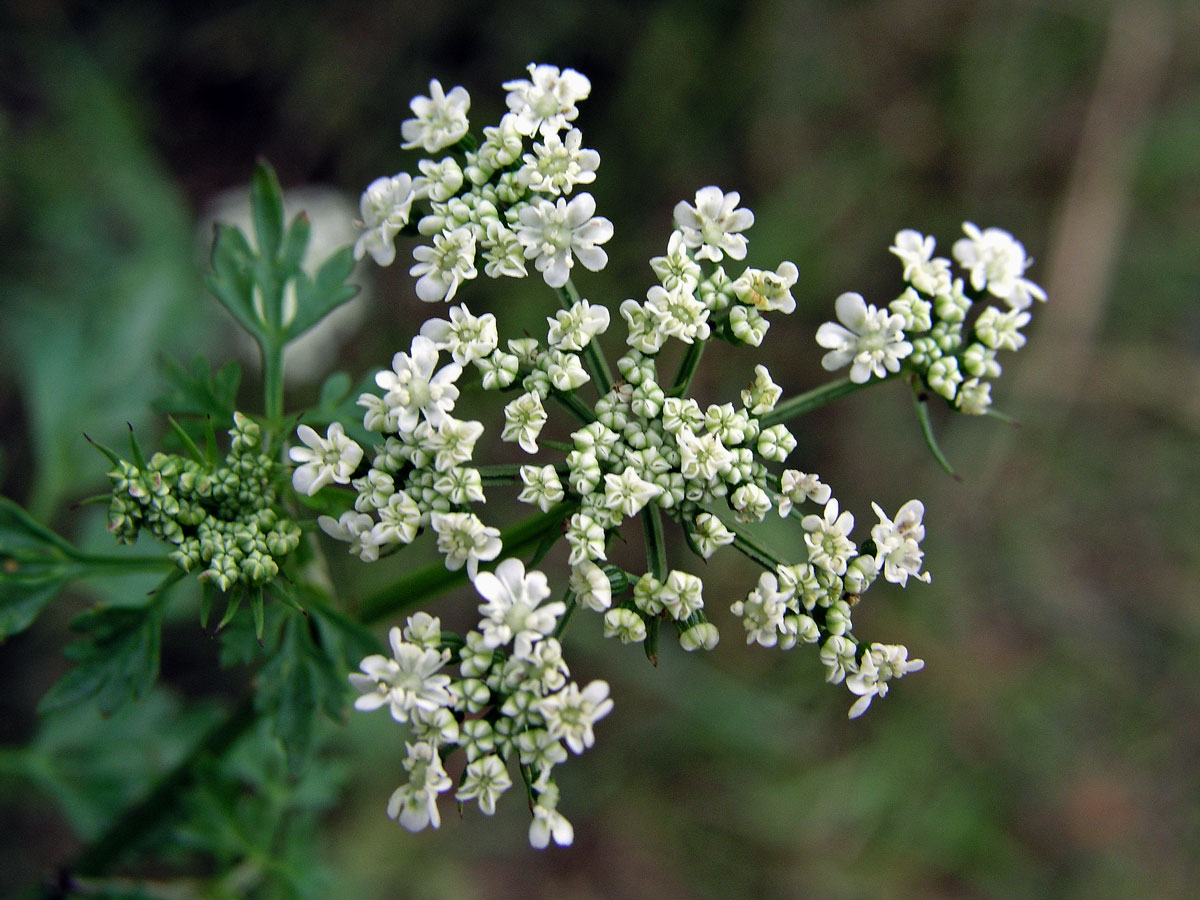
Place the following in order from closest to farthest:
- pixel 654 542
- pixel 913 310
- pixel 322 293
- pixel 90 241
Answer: pixel 654 542 < pixel 913 310 < pixel 322 293 < pixel 90 241

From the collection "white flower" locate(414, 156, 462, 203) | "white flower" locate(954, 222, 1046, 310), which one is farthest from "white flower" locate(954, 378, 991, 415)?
"white flower" locate(414, 156, 462, 203)

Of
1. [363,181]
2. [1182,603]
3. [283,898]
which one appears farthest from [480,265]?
[1182,603]

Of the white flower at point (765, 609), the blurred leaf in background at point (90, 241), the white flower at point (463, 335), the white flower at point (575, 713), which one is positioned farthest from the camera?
the blurred leaf in background at point (90, 241)

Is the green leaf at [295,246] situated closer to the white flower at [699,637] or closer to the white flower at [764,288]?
the white flower at [764,288]

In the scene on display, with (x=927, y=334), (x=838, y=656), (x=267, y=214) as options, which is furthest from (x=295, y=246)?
(x=838, y=656)

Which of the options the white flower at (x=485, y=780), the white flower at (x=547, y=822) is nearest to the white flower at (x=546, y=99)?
the white flower at (x=485, y=780)

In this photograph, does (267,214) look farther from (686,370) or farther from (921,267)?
(921,267)

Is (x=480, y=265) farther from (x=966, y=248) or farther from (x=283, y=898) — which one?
(x=283, y=898)
